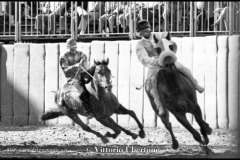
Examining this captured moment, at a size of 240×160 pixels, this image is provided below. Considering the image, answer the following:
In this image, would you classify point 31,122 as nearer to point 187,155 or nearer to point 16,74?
point 16,74

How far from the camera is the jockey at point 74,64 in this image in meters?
15.6

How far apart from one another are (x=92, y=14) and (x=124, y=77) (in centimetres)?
230

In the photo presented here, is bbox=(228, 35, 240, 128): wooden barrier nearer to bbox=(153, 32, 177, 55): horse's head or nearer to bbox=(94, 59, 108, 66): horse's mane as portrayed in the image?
bbox=(153, 32, 177, 55): horse's head

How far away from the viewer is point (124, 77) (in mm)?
16609

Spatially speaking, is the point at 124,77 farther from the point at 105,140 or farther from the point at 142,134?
the point at 105,140

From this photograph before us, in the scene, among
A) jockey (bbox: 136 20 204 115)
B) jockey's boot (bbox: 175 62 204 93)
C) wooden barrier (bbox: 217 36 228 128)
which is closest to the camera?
jockey (bbox: 136 20 204 115)

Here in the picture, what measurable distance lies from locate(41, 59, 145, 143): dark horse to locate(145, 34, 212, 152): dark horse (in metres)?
0.73

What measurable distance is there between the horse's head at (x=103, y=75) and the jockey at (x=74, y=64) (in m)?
0.40

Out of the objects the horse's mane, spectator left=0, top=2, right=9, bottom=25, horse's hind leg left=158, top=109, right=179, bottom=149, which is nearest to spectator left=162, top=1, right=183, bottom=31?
the horse's mane

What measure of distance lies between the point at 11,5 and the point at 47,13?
0.86m

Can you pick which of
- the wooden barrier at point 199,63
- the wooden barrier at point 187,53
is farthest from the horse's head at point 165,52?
the wooden barrier at point 199,63

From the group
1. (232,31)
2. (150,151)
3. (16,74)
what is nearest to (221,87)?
(232,31)

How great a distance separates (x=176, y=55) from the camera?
605 inches

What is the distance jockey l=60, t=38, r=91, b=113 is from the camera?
15596 millimetres
